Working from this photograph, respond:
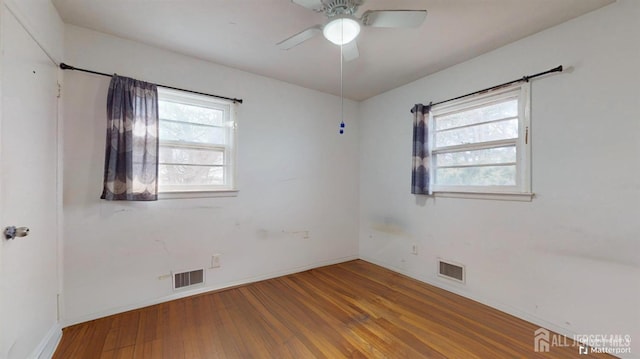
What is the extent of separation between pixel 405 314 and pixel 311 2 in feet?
8.56

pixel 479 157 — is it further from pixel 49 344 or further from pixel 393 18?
pixel 49 344

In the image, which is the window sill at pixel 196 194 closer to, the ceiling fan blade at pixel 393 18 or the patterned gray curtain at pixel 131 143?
the patterned gray curtain at pixel 131 143

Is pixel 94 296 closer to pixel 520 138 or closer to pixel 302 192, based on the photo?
pixel 302 192

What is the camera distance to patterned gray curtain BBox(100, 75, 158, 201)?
7.17 feet

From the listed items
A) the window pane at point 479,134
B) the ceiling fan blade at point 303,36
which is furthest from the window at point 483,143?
the ceiling fan blade at point 303,36

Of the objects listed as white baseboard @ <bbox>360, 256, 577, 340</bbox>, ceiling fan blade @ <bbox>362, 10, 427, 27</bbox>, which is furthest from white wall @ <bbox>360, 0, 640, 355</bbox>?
ceiling fan blade @ <bbox>362, 10, 427, 27</bbox>

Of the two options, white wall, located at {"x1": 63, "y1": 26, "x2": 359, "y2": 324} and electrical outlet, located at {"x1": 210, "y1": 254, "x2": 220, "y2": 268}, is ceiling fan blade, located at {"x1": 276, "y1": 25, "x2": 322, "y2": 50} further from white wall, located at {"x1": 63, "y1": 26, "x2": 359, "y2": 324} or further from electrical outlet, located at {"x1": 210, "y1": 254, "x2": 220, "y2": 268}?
electrical outlet, located at {"x1": 210, "y1": 254, "x2": 220, "y2": 268}

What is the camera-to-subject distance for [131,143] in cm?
223

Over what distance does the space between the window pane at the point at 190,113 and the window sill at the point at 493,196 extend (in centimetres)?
273

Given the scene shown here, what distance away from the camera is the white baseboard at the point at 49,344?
1.65m

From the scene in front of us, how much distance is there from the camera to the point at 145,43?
2.41 meters

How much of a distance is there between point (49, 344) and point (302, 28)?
307 centimetres

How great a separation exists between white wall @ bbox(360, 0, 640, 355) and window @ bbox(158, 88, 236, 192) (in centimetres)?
257

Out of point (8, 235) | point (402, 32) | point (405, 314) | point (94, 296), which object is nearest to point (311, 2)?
point (402, 32)
